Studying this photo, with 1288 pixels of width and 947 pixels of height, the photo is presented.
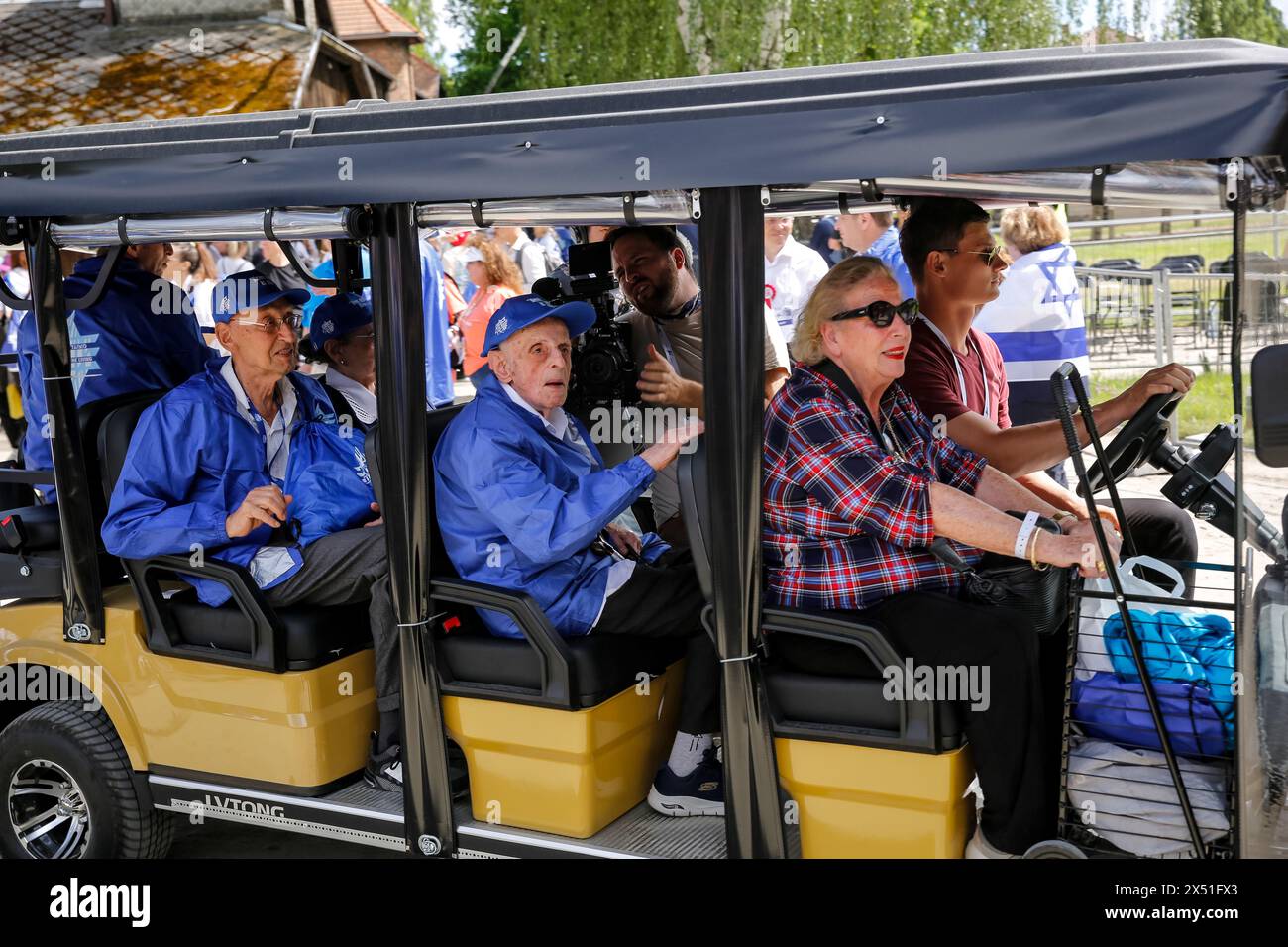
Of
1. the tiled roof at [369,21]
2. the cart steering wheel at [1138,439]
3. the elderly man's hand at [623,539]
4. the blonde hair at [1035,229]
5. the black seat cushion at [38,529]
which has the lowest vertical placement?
the elderly man's hand at [623,539]

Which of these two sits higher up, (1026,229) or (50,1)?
(50,1)

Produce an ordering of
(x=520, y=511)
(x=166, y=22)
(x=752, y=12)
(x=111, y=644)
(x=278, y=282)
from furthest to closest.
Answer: (x=166, y=22) → (x=752, y=12) → (x=278, y=282) → (x=111, y=644) → (x=520, y=511)

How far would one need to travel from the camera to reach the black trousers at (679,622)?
10.8 feet

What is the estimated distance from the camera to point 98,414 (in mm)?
3902

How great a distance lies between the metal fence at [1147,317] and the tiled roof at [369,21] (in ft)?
115

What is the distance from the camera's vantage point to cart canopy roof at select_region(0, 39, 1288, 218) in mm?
2201

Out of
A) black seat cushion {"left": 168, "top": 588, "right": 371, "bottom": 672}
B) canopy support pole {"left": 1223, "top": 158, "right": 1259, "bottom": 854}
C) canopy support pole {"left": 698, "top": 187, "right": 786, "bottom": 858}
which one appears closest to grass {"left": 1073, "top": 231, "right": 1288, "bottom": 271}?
canopy support pole {"left": 1223, "top": 158, "right": 1259, "bottom": 854}

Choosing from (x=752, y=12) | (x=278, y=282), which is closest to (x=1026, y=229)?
(x=278, y=282)

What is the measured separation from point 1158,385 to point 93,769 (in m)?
3.15

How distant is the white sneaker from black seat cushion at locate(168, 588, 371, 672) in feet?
5.80

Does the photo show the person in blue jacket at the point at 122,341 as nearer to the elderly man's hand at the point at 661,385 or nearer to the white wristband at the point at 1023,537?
the elderly man's hand at the point at 661,385

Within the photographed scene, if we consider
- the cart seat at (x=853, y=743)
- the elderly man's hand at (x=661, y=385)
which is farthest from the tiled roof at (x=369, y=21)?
the cart seat at (x=853, y=743)
